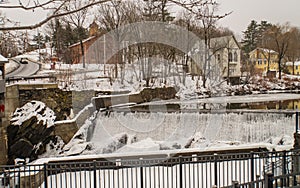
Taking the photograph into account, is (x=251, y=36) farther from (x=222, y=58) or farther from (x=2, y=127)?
(x=2, y=127)

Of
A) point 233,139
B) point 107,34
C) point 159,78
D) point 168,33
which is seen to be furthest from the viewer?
point 159,78

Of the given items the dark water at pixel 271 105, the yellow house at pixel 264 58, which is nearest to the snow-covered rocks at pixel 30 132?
the dark water at pixel 271 105

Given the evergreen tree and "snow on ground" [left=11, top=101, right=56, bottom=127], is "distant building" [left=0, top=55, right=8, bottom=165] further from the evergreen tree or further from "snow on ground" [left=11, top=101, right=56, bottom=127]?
the evergreen tree

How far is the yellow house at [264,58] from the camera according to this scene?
42.4 m

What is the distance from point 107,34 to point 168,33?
185 inches

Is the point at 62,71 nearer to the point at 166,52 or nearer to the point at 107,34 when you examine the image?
the point at 107,34

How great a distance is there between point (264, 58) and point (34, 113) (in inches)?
1436

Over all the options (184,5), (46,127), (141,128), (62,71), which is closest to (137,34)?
(62,71)

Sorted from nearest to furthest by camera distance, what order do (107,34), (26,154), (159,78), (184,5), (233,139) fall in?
1. (184,5)
2. (26,154)
3. (233,139)
4. (107,34)
5. (159,78)

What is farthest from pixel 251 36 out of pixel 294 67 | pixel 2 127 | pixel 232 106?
pixel 2 127

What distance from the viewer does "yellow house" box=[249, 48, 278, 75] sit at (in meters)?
42.4

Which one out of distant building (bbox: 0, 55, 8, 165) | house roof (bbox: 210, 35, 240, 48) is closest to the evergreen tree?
house roof (bbox: 210, 35, 240, 48)

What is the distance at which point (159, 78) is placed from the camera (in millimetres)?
25812

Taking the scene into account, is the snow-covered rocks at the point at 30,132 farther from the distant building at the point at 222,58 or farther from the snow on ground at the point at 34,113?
the distant building at the point at 222,58
